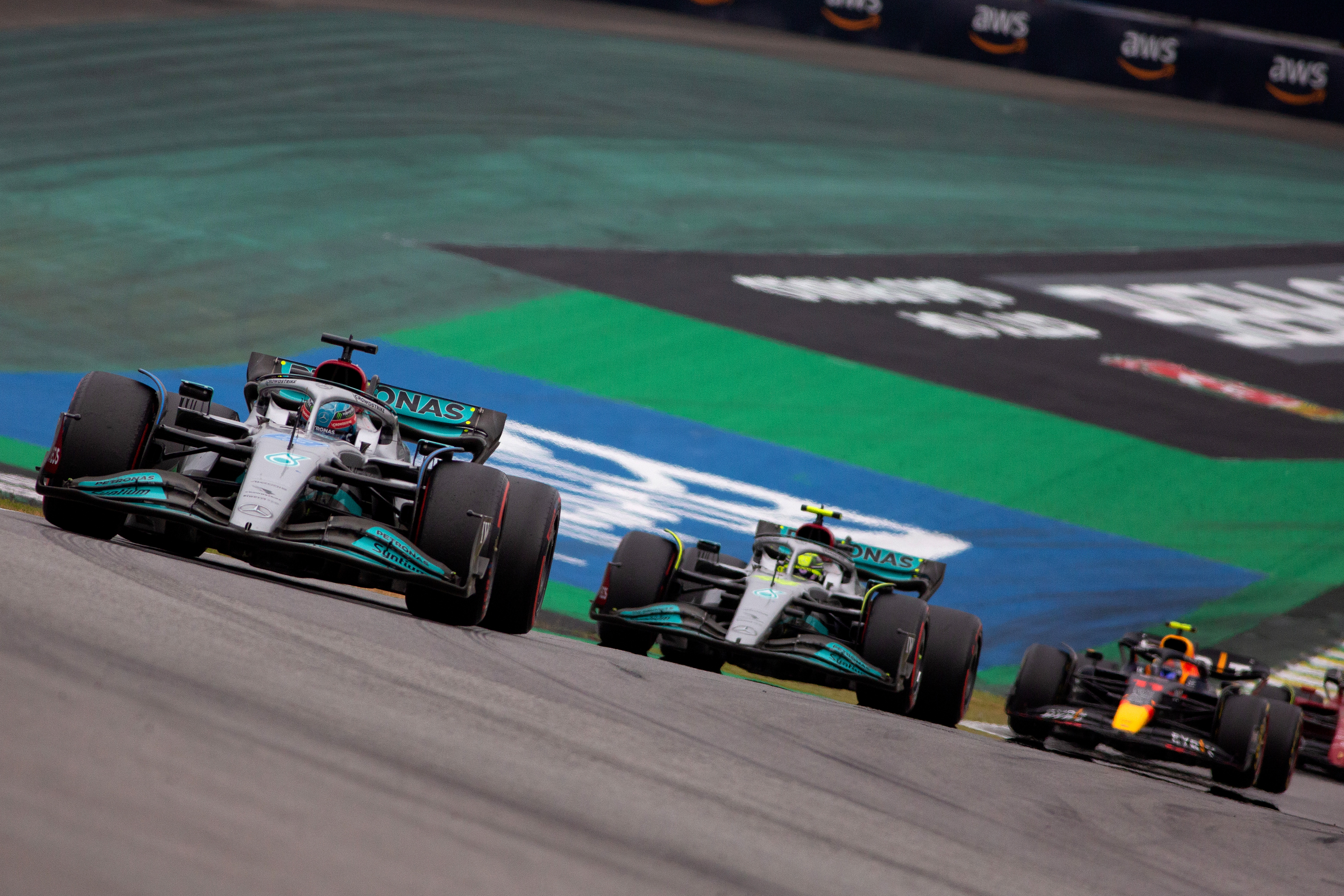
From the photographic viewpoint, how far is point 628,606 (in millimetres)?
12789

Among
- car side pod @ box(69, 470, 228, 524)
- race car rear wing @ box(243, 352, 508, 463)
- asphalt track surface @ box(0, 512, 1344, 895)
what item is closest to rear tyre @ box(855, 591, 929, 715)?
asphalt track surface @ box(0, 512, 1344, 895)

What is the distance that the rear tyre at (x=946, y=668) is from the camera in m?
12.9

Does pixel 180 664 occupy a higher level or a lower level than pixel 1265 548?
higher

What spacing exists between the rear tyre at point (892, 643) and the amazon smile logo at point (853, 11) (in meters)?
32.1

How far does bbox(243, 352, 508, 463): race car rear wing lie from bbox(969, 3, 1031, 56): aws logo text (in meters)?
33.5

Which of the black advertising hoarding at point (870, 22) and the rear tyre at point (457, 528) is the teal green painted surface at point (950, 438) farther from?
the black advertising hoarding at point (870, 22)

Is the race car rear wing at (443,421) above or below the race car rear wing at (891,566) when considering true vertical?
above

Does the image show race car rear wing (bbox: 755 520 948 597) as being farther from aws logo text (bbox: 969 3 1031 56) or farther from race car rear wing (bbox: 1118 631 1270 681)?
aws logo text (bbox: 969 3 1031 56)

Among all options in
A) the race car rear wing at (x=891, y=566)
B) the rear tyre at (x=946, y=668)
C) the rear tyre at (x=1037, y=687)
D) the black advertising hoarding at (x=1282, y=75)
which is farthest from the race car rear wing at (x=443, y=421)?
the black advertising hoarding at (x=1282, y=75)

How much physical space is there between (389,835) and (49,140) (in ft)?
79.6

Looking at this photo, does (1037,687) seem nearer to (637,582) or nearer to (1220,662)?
(1220,662)

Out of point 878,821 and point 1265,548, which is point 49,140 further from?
point 878,821

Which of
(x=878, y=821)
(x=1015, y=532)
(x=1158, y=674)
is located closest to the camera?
(x=878, y=821)

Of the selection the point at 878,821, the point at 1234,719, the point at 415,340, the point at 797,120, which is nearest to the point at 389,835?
the point at 878,821
